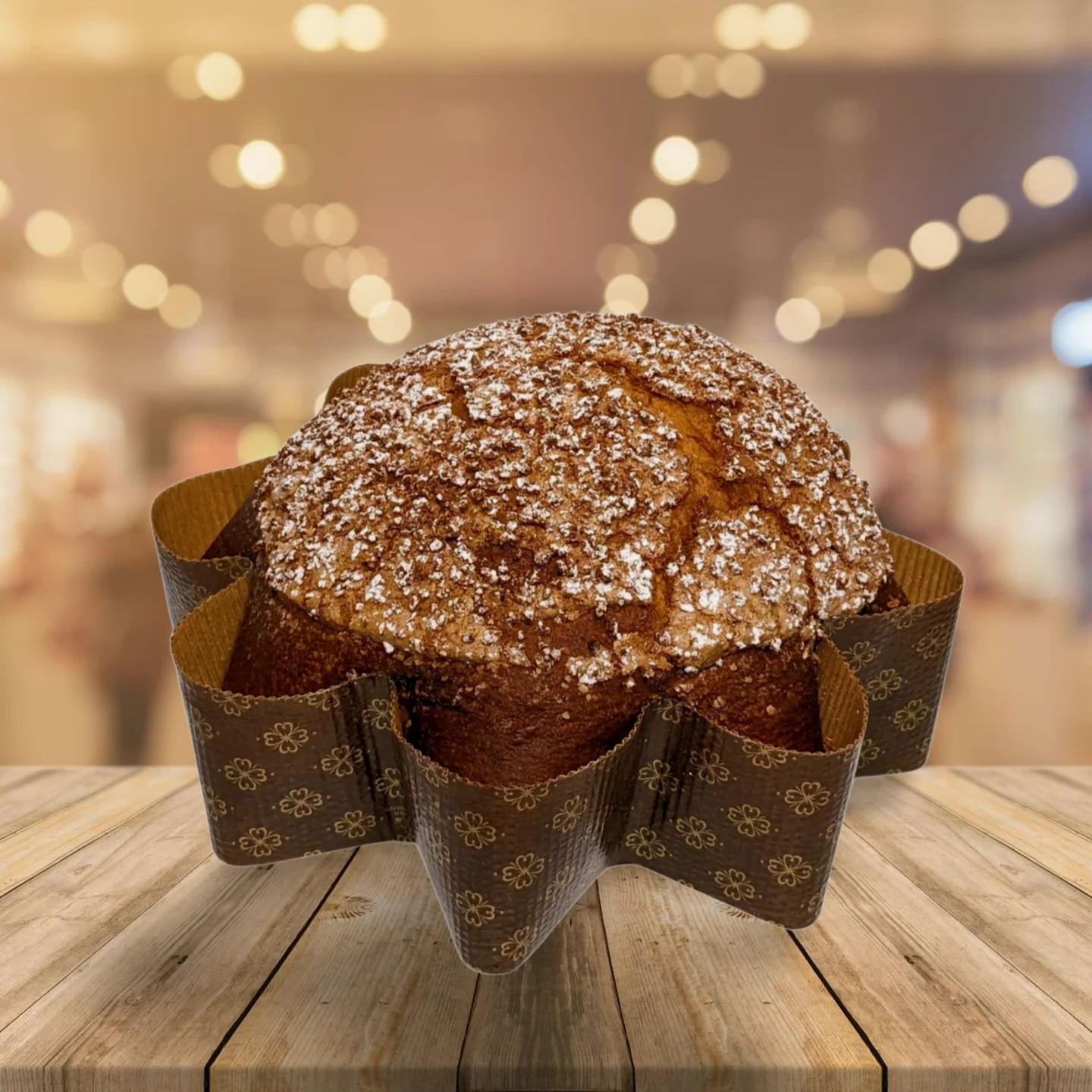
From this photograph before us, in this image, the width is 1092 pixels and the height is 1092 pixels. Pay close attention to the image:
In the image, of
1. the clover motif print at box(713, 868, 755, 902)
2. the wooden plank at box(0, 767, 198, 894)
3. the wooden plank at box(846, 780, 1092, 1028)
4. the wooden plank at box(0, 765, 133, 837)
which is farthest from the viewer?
the wooden plank at box(0, 765, 133, 837)

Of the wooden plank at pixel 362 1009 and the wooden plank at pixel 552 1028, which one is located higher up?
the wooden plank at pixel 362 1009

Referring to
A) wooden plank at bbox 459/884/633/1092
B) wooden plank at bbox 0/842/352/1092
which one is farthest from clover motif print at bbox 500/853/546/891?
wooden plank at bbox 0/842/352/1092

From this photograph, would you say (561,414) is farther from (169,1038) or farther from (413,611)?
(169,1038)

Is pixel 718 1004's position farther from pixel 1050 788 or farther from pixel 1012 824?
pixel 1050 788

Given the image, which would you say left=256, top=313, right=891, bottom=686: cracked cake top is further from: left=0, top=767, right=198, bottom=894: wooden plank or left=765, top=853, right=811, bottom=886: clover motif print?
left=0, top=767, right=198, bottom=894: wooden plank

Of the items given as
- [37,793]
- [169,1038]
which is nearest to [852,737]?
[169,1038]

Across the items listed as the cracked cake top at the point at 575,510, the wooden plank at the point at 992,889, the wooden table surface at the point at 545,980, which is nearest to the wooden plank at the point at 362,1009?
the wooden table surface at the point at 545,980

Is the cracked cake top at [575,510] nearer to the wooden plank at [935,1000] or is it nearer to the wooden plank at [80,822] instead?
the wooden plank at [935,1000]
